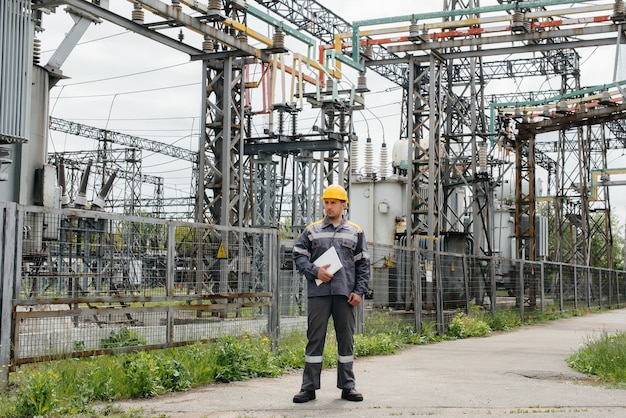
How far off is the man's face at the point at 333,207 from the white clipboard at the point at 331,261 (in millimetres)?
348

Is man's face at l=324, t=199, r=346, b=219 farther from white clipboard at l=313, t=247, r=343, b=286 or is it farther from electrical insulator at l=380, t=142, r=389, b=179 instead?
electrical insulator at l=380, t=142, r=389, b=179

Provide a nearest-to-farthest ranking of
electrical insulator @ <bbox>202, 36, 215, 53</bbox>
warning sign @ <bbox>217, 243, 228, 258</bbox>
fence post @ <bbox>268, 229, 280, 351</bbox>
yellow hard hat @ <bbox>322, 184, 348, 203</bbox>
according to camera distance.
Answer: yellow hard hat @ <bbox>322, 184, 348, 203</bbox>, warning sign @ <bbox>217, 243, 228, 258</bbox>, fence post @ <bbox>268, 229, 280, 351</bbox>, electrical insulator @ <bbox>202, 36, 215, 53</bbox>

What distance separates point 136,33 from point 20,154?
18.5 feet

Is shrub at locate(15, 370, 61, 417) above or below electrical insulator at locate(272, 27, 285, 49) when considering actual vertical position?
below

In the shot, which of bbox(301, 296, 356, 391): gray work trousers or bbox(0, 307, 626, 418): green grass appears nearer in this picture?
bbox(0, 307, 626, 418): green grass

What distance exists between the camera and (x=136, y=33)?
709 inches

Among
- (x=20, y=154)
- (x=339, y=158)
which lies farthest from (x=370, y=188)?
(x=20, y=154)

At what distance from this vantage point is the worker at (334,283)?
862 centimetres

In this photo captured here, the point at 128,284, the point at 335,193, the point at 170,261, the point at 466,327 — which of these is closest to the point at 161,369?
the point at 128,284

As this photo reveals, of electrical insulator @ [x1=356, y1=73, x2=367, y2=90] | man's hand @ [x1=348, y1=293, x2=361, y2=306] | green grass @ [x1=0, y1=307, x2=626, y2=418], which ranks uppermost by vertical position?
electrical insulator @ [x1=356, y1=73, x2=367, y2=90]

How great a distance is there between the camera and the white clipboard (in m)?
8.68

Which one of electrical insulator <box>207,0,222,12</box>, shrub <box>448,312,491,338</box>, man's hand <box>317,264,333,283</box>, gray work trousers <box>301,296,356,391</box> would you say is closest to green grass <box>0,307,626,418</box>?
gray work trousers <box>301,296,356,391</box>

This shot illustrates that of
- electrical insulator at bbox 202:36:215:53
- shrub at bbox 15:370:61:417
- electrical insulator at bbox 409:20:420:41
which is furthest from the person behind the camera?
electrical insulator at bbox 409:20:420:41

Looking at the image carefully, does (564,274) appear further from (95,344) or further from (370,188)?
(95,344)
